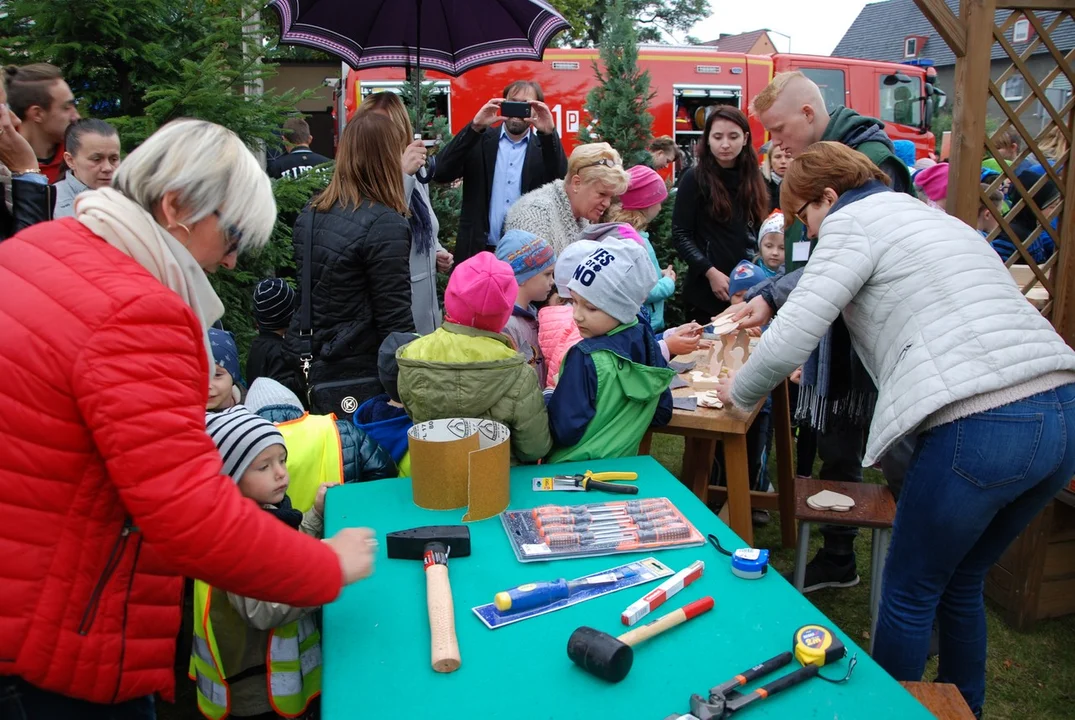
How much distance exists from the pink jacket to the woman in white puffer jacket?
96cm

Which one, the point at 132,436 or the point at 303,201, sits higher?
the point at 303,201

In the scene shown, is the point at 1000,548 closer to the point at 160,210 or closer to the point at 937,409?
the point at 937,409

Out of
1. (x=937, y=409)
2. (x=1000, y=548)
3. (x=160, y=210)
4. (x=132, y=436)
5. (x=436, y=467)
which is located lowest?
(x=1000, y=548)

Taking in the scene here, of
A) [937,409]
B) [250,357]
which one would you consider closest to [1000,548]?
[937,409]

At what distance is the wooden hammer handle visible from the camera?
1.37 metres

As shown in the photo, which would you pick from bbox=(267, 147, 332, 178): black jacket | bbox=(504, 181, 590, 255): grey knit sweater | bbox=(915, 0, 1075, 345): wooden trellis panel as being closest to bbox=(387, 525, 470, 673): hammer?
bbox=(504, 181, 590, 255): grey knit sweater

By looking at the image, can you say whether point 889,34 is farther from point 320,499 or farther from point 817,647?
point 817,647

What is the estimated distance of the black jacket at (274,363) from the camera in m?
3.42

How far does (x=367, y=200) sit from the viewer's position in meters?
3.14

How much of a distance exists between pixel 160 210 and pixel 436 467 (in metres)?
0.93

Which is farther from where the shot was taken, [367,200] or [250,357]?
[250,357]

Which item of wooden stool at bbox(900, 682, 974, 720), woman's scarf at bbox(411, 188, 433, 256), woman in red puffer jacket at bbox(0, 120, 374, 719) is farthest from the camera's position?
woman's scarf at bbox(411, 188, 433, 256)

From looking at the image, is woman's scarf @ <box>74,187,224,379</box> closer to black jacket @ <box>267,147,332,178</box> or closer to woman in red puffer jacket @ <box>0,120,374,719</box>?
woman in red puffer jacket @ <box>0,120,374,719</box>

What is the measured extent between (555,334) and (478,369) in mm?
930
